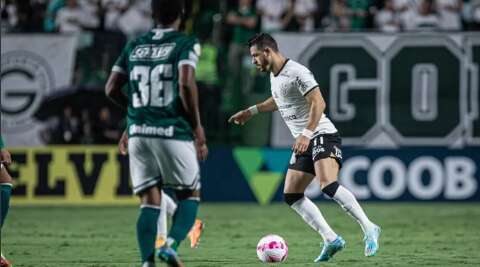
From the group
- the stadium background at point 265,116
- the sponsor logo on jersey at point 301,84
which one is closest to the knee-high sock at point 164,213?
the sponsor logo on jersey at point 301,84

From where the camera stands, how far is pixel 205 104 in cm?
1850

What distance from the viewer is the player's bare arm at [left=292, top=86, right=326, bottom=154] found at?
1034 cm

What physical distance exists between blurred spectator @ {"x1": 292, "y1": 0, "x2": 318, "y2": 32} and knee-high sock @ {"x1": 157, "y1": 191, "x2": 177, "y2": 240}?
853 centimetres

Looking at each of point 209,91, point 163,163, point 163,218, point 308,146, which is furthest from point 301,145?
point 209,91

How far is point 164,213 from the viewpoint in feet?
37.2

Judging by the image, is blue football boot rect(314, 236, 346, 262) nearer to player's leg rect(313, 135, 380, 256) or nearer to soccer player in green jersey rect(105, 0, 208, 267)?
player's leg rect(313, 135, 380, 256)

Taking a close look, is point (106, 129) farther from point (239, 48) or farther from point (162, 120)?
point (162, 120)

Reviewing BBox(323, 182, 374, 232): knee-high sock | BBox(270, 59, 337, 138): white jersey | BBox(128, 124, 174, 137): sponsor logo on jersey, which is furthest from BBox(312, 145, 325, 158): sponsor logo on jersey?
BBox(128, 124, 174, 137): sponsor logo on jersey

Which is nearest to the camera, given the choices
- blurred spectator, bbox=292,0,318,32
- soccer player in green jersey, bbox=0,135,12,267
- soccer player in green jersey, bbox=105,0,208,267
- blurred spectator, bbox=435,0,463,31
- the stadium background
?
soccer player in green jersey, bbox=105,0,208,267

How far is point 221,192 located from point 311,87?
8.95 m

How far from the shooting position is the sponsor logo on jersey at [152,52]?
8.41 metres

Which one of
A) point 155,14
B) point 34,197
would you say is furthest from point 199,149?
point 34,197

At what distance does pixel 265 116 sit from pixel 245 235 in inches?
196

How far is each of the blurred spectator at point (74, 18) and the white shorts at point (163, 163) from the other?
11.2 m
